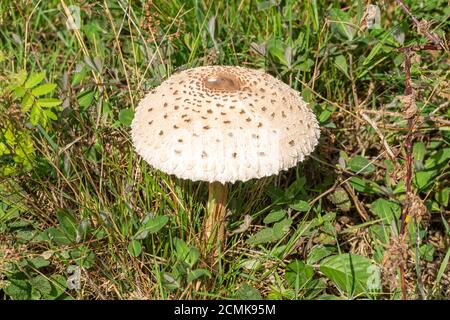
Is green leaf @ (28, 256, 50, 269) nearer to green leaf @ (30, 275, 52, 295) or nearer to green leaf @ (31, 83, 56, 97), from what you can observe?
green leaf @ (30, 275, 52, 295)

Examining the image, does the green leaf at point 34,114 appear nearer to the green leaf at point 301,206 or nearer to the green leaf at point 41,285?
the green leaf at point 41,285

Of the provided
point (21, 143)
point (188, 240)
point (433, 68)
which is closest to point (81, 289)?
point (188, 240)

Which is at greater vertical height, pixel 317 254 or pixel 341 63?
pixel 341 63

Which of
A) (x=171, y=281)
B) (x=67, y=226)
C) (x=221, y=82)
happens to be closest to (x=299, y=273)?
(x=171, y=281)

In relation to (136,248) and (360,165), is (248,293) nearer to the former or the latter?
(136,248)

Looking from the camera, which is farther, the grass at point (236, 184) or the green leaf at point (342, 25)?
the green leaf at point (342, 25)

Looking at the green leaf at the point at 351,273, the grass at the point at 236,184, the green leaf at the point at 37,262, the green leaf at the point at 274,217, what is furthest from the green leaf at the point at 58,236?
the green leaf at the point at 351,273

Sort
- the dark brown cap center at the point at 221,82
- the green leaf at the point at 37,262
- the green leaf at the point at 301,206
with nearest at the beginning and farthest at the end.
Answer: the dark brown cap center at the point at 221,82 → the green leaf at the point at 37,262 → the green leaf at the point at 301,206
